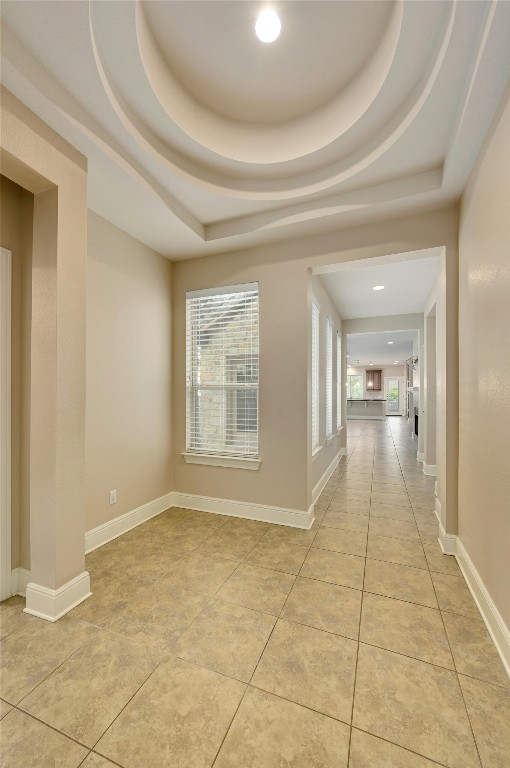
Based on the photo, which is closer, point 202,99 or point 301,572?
point 202,99

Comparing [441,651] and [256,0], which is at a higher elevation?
[256,0]

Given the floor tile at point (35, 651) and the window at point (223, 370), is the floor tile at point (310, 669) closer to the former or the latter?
the floor tile at point (35, 651)

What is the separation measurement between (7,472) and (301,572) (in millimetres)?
2086

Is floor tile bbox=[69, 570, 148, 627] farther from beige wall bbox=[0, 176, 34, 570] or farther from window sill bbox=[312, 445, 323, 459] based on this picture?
window sill bbox=[312, 445, 323, 459]

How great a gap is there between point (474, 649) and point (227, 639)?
49.7 inches

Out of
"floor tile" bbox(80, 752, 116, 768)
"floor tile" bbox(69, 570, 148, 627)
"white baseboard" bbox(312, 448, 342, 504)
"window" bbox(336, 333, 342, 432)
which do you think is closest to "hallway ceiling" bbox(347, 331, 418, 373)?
"window" bbox(336, 333, 342, 432)

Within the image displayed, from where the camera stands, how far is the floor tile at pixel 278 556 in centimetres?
232

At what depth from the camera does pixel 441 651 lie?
1560 mm

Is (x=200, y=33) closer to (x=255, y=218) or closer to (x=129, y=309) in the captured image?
(x=255, y=218)

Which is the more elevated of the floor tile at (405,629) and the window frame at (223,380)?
the window frame at (223,380)

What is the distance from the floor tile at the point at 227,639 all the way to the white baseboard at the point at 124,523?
124cm

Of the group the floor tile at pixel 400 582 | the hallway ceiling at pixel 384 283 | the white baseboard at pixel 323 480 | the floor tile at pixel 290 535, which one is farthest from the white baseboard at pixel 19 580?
the hallway ceiling at pixel 384 283

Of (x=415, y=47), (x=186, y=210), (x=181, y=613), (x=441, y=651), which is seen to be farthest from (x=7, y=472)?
(x=415, y=47)

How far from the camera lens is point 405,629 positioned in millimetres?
1705
